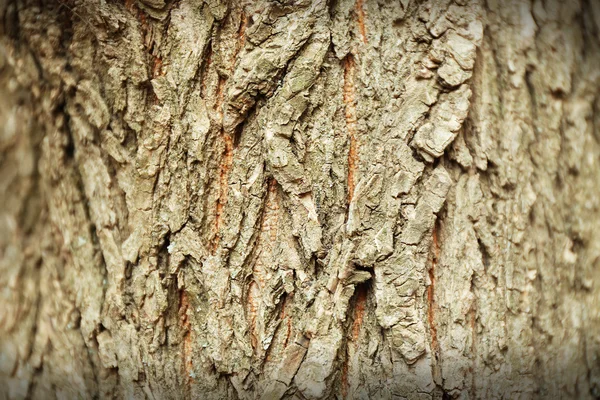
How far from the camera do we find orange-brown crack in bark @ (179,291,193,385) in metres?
1.13

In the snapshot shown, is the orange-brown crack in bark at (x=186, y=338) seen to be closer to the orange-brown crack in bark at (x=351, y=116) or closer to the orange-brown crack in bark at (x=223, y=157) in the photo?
the orange-brown crack in bark at (x=223, y=157)

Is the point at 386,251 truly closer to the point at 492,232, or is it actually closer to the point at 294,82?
the point at 492,232

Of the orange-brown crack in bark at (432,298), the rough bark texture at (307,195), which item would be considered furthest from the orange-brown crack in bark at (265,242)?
the orange-brown crack in bark at (432,298)

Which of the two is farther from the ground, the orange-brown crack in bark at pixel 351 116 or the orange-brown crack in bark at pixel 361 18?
the orange-brown crack in bark at pixel 361 18

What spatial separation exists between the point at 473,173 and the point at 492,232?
0.16 m

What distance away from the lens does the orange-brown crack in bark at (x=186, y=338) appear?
113 centimetres

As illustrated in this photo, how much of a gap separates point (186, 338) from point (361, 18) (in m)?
0.93

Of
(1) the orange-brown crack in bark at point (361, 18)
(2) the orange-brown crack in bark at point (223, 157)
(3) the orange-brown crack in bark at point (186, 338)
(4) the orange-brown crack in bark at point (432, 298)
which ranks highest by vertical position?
(1) the orange-brown crack in bark at point (361, 18)

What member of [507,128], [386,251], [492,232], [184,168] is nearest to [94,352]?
[184,168]

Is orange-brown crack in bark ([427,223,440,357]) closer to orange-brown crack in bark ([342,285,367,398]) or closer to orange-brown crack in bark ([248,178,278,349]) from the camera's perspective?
orange-brown crack in bark ([342,285,367,398])

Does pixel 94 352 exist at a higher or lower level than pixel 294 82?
lower

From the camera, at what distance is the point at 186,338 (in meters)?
1.14

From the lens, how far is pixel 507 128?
1.10 metres

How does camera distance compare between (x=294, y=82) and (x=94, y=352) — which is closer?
(x=294, y=82)
